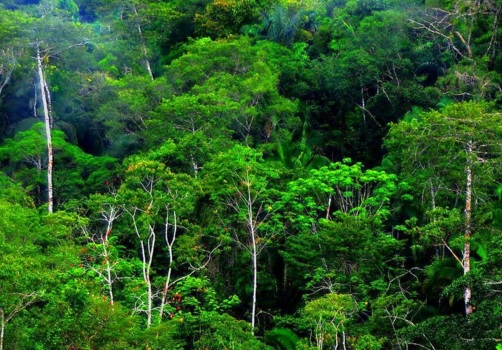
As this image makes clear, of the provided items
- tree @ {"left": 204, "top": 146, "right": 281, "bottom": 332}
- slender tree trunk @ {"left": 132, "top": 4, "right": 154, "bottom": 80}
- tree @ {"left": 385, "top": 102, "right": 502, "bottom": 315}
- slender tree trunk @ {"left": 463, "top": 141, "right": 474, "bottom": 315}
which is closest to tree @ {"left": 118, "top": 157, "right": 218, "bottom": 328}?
tree @ {"left": 204, "top": 146, "right": 281, "bottom": 332}

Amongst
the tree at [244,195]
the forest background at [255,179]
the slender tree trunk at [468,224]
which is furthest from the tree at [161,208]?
the slender tree trunk at [468,224]

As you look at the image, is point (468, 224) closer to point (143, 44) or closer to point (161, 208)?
point (161, 208)

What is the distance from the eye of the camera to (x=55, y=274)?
15188mm

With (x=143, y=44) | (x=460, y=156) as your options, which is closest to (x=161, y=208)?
(x=460, y=156)

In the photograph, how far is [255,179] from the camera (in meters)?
19.4

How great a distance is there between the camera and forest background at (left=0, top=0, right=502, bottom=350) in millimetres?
15555

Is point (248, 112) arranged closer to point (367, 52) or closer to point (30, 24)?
point (367, 52)

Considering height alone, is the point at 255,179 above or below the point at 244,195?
above

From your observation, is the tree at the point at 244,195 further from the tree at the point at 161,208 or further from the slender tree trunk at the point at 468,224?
the slender tree trunk at the point at 468,224

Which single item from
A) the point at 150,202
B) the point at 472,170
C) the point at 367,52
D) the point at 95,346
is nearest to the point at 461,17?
the point at 367,52

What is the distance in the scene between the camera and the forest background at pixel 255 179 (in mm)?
15555

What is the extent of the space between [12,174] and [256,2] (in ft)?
38.5

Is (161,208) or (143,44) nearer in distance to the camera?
(161,208)

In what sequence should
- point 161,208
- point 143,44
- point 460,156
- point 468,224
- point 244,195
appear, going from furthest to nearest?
point 143,44
point 244,195
point 161,208
point 460,156
point 468,224
